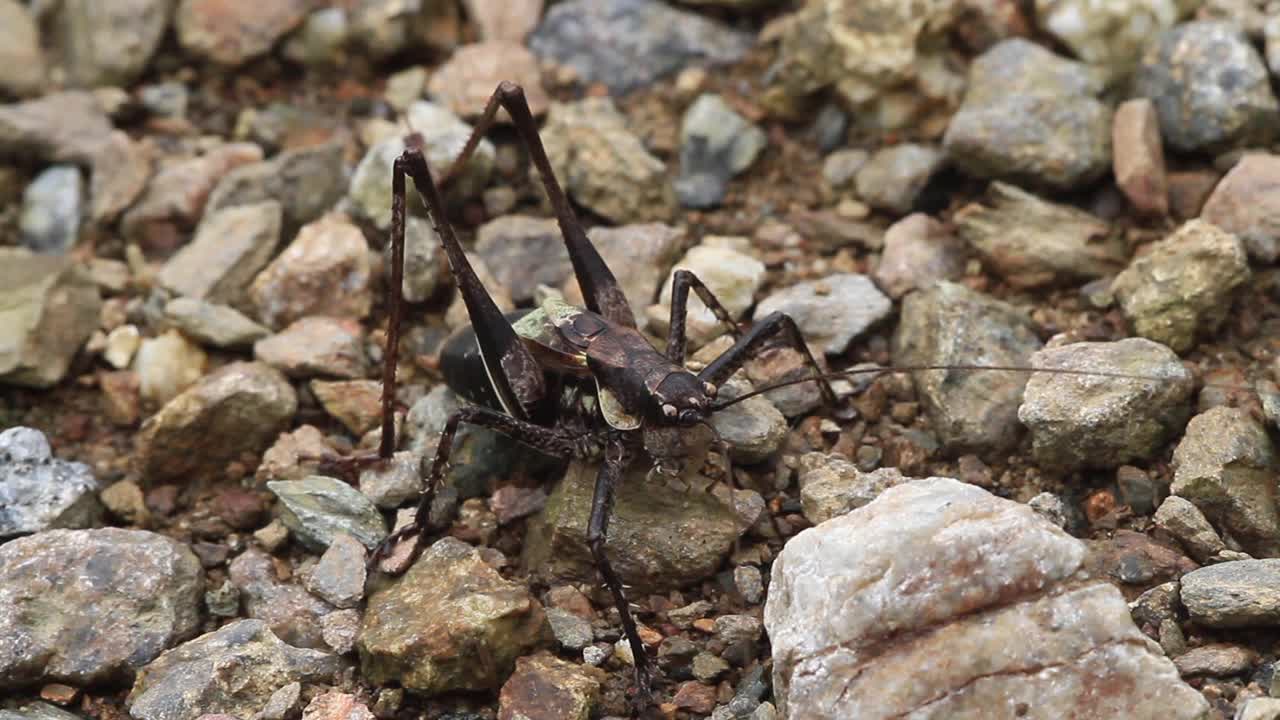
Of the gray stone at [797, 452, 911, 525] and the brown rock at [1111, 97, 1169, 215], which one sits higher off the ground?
the brown rock at [1111, 97, 1169, 215]

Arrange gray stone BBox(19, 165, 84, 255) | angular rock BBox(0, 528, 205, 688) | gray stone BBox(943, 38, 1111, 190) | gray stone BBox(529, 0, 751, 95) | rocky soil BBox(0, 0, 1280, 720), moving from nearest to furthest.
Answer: rocky soil BBox(0, 0, 1280, 720) < angular rock BBox(0, 528, 205, 688) < gray stone BBox(943, 38, 1111, 190) < gray stone BBox(19, 165, 84, 255) < gray stone BBox(529, 0, 751, 95)

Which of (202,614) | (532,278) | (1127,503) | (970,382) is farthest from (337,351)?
(1127,503)

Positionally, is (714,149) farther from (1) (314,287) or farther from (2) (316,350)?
(2) (316,350)

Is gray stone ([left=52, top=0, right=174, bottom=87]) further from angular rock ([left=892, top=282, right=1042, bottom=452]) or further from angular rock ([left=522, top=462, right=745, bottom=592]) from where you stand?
angular rock ([left=892, top=282, right=1042, bottom=452])

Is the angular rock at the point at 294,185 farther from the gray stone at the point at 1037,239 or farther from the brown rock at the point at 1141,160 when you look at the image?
the brown rock at the point at 1141,160

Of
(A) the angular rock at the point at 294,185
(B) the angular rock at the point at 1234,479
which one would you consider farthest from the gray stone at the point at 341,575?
(B) the angular rock at the point at 1234,479

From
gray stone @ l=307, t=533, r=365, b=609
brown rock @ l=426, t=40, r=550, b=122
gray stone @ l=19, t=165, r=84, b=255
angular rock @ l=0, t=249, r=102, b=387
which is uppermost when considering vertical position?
brown rock @ l=426, t=40, r=550, b=122

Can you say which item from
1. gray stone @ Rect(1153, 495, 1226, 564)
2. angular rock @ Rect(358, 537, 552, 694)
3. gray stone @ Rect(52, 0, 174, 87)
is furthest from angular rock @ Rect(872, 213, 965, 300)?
gray stone @ Rect(52, 0, 174, 87)

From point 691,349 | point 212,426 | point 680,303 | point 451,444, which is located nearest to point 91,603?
point 212,426
